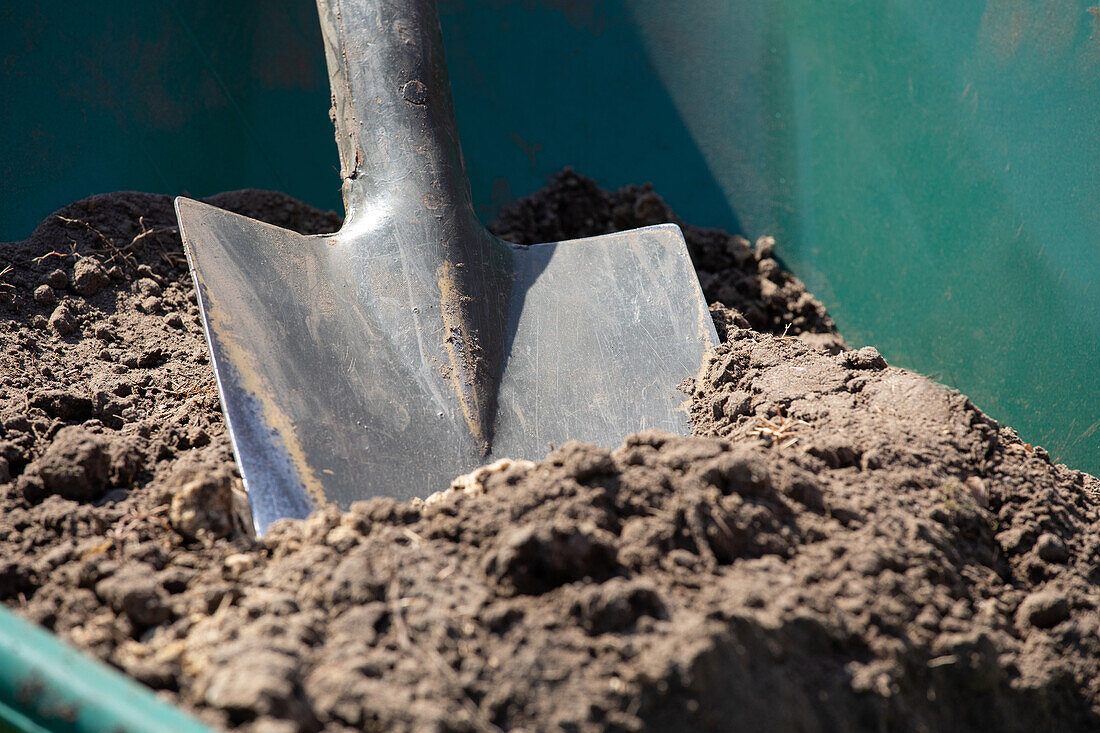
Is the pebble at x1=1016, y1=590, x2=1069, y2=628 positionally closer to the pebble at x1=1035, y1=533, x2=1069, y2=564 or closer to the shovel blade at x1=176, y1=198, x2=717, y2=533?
the pebble at x1=1035, y1=533, x2=1069, y2=564

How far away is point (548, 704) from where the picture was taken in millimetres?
639

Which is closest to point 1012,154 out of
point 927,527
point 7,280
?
point 927,527

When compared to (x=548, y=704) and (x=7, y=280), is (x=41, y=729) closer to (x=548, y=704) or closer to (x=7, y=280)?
(x=548, y=704)

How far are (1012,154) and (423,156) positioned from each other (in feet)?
3.80

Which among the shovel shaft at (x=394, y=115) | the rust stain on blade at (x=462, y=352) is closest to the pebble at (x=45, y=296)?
the shovel shaft at (x=394, y=115)

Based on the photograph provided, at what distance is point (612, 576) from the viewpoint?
75 centimetres

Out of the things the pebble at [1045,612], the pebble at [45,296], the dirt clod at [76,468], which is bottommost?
the dirt clod at [76,468]

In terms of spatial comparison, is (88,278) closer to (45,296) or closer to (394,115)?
(45,296)

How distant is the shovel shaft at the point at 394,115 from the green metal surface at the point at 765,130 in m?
0.52

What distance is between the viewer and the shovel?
1127 mm

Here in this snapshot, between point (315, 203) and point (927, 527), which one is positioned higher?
point (315, 203)

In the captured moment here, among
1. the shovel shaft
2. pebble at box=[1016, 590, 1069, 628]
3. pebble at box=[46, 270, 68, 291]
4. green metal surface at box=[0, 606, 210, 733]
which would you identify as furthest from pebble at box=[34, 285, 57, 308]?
pebble at box=[1016, 590, 1069, 628]

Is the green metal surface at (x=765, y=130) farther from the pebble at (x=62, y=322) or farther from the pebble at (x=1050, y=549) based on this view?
the pebble at (x=1050, y=549)

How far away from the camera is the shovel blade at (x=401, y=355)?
3.62 ft
